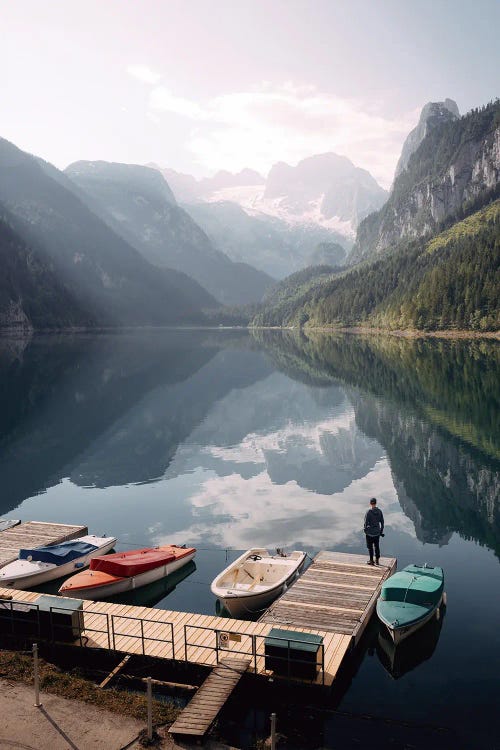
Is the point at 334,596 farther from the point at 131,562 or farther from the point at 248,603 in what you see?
the point at 131,562

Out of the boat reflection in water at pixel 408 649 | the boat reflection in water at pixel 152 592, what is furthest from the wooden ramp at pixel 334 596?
the boat reflection in water at pixel 152 592

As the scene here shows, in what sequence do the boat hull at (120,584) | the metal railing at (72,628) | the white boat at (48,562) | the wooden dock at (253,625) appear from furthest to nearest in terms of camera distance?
the white boat at (48,562)
the boat hull at (120,584)
the metal railing at (72,628)
the wooden dock at (253,625)

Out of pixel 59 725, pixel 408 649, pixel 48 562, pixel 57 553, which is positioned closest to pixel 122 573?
pixel 57 553

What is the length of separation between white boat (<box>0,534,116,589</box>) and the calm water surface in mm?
4125

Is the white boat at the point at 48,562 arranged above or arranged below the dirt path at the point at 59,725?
below

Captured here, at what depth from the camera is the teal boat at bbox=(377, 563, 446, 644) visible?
25844 mm

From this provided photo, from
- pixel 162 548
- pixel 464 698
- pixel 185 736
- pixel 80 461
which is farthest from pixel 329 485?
pixel 185 736

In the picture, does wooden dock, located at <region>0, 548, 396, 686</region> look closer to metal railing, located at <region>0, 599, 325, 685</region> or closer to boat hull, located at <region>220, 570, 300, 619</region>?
metal railing, located at <region>0, 599, 325, 685</region>

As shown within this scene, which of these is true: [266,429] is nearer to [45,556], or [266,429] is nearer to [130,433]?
[130,433]

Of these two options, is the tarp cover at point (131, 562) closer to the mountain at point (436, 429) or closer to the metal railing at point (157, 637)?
the metal railing at point (157, 637)

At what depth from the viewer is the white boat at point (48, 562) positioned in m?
32.9

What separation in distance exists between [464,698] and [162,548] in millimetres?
19170

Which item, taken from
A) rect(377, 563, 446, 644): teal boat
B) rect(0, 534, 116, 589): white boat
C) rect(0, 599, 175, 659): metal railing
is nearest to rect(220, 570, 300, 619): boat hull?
rect(0, 599, 175, 659): metal railing

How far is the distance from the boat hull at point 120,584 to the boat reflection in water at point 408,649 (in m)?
12.3
